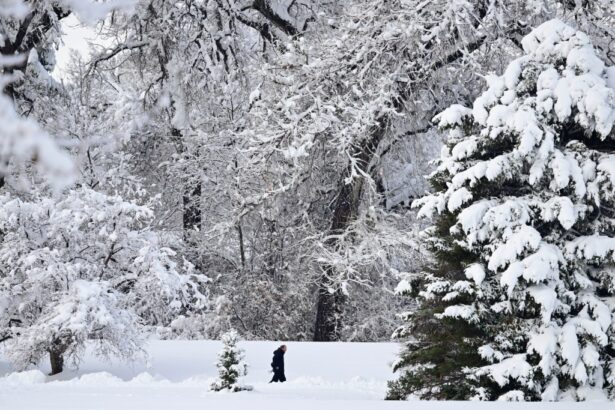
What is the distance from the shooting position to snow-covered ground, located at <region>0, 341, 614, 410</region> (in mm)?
8148

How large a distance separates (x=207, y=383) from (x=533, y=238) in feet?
19.2

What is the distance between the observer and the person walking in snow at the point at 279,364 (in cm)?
1250

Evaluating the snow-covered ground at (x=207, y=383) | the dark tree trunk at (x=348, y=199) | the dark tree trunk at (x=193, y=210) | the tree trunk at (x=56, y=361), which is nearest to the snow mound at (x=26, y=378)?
the snow-covered ground at (x=207, y=383)

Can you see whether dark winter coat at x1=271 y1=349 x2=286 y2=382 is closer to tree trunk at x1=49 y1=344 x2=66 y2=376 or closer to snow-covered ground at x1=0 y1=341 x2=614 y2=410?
snow-covered ground at x1=0 y1=341 x2=614 y2=410

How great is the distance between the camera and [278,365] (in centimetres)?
1257

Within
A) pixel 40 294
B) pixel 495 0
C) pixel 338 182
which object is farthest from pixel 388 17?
pixel 40 294

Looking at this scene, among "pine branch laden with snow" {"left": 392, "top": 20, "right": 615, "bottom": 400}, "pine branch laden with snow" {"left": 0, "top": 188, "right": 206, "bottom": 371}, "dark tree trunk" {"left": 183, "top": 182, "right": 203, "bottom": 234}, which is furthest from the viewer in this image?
"dark tree trunk" {"left": 183, "top": 182, "right": 203, "bottom": 234}

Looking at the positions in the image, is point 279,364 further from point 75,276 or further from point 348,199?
point 348,199

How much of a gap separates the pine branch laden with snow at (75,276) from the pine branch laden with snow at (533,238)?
4.77 meters

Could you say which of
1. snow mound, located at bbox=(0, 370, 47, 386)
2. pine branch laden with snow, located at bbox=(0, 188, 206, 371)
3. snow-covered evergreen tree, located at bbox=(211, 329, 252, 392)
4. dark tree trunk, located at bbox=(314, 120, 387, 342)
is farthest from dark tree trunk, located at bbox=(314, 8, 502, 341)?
snow mound, located at bbox=(0, 370, 47, 386)

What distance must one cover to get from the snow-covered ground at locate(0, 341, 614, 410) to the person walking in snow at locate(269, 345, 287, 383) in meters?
0.20

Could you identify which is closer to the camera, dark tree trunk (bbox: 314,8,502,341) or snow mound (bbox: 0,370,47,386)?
snow mound (bbox: 0,370,47,386)

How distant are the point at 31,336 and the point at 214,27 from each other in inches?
362

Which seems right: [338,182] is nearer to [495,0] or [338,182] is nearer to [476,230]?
[495,0]
